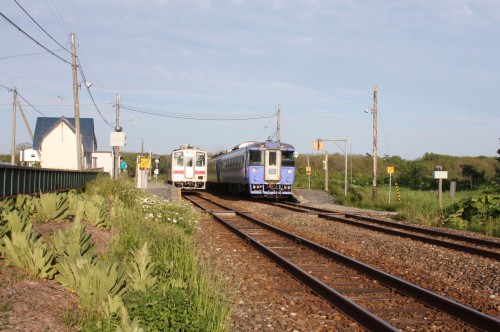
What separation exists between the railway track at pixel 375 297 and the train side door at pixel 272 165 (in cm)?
1850

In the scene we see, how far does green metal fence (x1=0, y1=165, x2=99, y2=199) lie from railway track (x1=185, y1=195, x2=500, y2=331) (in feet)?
17.1

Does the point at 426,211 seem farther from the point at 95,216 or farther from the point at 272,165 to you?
the point at 95,216

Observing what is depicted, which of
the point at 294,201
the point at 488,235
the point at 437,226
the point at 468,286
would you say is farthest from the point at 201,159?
the point at 468,286

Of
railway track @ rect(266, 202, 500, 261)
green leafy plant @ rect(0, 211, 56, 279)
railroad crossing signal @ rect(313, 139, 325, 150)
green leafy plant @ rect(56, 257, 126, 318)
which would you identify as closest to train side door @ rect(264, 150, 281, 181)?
railroad crossing signal @ rect(313, 139, 325, 150)

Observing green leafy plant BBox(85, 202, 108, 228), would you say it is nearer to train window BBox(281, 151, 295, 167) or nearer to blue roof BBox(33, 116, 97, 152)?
train window BBox(281, 151, 295, 167)

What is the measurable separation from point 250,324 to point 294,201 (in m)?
26.6

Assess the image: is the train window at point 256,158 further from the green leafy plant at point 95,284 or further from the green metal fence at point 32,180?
the green leafy plant at point 95,284

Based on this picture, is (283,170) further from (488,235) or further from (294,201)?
(488,235)

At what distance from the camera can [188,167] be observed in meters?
40.3

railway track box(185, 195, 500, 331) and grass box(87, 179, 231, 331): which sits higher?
grass box(87, 179, 231, 331)

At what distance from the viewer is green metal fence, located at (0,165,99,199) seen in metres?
10.9

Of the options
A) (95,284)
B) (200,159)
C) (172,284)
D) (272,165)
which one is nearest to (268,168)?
(272,165)

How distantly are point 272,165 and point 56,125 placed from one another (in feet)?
137

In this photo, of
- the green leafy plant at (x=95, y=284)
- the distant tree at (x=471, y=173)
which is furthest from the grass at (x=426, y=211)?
the distant tree at (x=471, y=173)
